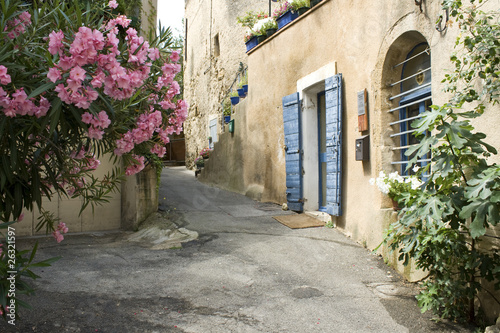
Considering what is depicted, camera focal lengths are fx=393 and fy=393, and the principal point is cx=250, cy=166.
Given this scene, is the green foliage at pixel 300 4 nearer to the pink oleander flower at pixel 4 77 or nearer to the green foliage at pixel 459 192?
the green foliage at pixel 459 192

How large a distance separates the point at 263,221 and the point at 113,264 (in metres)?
2.77

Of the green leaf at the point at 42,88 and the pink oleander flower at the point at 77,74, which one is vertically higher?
the pink oleander flower at the point at 77,74

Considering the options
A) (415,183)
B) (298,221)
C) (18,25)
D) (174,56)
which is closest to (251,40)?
(298,221)

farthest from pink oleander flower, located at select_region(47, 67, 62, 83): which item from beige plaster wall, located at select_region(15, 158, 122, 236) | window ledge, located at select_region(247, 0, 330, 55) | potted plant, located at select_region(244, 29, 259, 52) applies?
potted plant, located at select_region(244, 29, 259, 52)

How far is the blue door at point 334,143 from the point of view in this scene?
576 centimetres

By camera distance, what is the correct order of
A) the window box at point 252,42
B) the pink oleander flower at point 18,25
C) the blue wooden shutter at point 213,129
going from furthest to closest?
the blue wooden shutter at point 213,129 → the window box at point 252,42 → the pink oleander flower at point 18,25

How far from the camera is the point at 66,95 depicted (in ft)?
5.69

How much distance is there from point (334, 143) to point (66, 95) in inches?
183

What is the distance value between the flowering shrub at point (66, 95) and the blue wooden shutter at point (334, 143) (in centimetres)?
361

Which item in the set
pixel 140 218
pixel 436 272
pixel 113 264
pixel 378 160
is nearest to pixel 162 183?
pixel 140 218

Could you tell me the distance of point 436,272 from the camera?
124 inches

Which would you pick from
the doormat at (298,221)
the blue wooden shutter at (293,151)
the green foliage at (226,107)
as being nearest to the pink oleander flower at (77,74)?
the doormat at (298,221)

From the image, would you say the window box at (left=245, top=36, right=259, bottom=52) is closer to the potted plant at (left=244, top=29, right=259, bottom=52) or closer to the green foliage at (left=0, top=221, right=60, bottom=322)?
the potted plant at (left=244, top=29, right=259, bottom=52)

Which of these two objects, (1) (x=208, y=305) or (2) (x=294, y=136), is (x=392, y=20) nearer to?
(2) (x=294, y=136)
